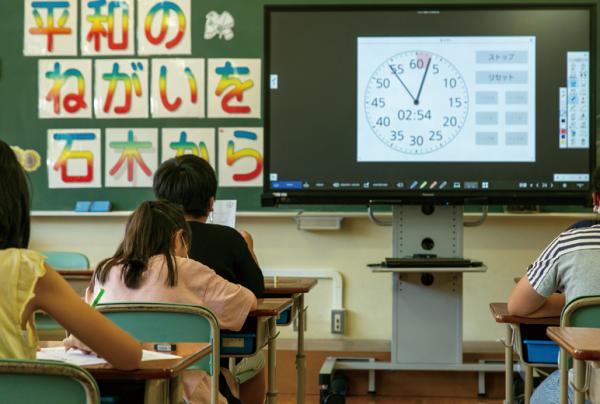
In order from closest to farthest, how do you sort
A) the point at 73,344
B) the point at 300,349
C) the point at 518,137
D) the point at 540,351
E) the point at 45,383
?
the point at 45,383 < the point at 73,344 < the point at 540,351 < the point at 300,349 < the point at 518,137

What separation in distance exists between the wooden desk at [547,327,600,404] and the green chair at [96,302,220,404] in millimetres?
891

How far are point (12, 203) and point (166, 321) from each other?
0.82 metres

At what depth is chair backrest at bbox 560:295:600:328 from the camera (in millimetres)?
2434

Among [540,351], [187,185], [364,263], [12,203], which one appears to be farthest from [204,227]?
[364,263]

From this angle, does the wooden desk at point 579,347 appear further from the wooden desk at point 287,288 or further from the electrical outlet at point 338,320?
the electrical outlet at point 338,320

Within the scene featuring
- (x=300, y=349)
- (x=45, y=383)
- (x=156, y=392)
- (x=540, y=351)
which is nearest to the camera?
(x=45, y=383)

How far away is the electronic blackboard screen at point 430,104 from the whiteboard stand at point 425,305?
15cm

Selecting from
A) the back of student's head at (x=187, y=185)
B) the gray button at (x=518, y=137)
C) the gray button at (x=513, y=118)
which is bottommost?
the back of student's head at (x=187, y=185)

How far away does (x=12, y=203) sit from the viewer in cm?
160

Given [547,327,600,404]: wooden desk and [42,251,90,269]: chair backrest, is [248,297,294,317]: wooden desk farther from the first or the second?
[42,251,90,269]: chair backrest

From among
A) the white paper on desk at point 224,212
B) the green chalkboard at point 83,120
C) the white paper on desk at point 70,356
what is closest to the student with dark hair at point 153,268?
the white paper on desk at point 70,356

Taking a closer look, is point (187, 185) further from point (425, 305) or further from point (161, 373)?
point (425, 305)

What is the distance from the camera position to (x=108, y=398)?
74.2 inches

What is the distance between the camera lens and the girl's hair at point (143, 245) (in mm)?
2588
